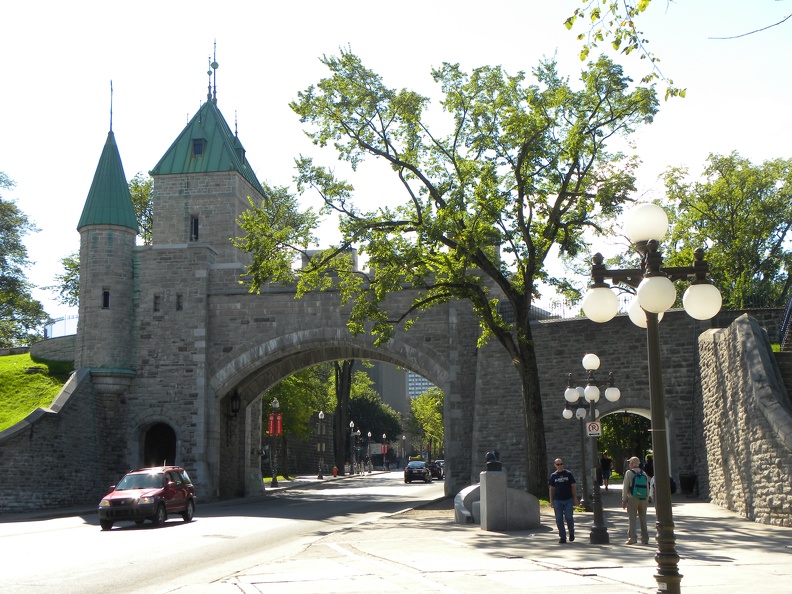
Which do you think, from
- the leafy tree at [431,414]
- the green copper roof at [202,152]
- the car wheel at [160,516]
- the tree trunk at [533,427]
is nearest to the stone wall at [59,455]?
the car wheel at [160,516]

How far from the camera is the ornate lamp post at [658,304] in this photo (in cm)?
691

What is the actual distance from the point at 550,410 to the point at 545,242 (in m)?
7.72

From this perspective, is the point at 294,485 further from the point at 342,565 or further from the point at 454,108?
the point at 342,565

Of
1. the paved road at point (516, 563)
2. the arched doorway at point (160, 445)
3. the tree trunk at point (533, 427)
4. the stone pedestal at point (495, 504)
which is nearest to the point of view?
the paved road at point (516, 563)

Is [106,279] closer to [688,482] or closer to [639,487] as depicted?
[688,482]

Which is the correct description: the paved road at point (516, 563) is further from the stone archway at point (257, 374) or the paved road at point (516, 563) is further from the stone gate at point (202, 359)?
the stone archway at point (257, 374)

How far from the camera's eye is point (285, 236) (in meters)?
26.1

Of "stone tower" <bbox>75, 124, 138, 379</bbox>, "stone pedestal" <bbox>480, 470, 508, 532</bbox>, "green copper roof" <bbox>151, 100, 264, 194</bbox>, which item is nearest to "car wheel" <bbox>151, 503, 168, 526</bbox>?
"stone pedestal" <bbox>480, 470, 508, 532</bbox>

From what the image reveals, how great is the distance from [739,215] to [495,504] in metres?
36.1

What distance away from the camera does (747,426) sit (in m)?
18.8

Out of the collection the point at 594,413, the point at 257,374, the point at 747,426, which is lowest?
the point at 747,426

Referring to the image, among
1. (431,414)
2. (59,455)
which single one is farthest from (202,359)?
(431,414)

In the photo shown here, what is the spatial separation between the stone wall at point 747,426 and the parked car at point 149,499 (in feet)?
43.5

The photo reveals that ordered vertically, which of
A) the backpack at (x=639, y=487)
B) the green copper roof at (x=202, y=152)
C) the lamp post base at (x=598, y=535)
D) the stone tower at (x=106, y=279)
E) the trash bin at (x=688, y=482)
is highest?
the green copper roof at (x=202, y=152)
